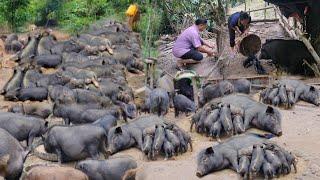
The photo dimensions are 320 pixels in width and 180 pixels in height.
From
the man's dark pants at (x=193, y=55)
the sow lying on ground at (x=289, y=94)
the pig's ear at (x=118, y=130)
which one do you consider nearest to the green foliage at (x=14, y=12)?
the man's dark pants at (x=193, y=55)

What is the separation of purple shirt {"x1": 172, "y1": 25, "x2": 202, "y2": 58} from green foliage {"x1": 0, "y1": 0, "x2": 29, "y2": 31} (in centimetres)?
1306

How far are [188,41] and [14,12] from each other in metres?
13.6

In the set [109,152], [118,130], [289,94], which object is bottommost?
[109,152]

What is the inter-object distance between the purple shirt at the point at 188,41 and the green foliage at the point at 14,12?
13.1m

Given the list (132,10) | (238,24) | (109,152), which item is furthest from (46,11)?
(109,152)

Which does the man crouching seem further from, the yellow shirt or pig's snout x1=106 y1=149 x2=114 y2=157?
the yellow shirt

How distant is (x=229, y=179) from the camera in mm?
7836

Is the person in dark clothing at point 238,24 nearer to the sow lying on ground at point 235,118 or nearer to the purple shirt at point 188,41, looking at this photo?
the purple shirt at point 188,41

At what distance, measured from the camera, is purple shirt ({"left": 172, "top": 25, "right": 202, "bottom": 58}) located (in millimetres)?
14250

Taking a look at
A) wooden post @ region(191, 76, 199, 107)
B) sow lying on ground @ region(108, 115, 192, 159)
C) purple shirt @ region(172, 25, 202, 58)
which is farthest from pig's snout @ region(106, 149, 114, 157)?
purple shirt @ region(172, 25, 202, 58)

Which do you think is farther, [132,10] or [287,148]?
[132,10]

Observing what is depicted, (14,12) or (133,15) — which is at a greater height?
(14,12)

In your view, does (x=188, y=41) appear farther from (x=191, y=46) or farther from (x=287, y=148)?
(x=287, y=148)

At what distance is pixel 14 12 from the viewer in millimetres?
25859
